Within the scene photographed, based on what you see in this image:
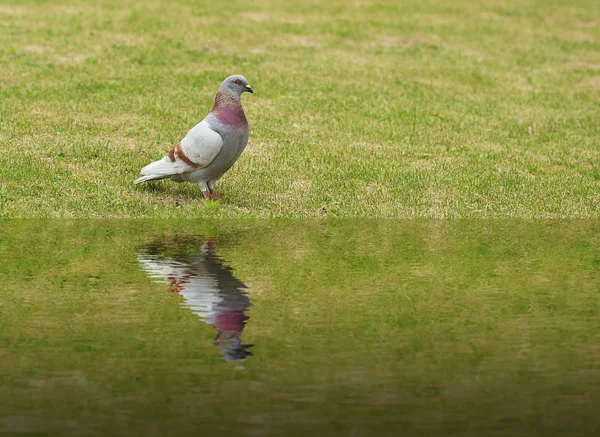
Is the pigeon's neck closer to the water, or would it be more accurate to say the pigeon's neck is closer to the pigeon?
the pigeon

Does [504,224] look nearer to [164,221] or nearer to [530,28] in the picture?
[164,221]

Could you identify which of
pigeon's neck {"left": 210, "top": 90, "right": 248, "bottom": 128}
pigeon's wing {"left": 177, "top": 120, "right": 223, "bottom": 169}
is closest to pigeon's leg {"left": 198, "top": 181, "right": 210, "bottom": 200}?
pigeon's wing {"left": 177, "top": 120, "right": 223, "bottom": 169}

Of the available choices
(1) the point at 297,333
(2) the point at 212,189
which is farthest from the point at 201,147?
(1) the point at 297,333

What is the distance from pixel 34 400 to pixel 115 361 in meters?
0.83

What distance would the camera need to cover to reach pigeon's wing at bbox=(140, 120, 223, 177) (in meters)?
12.7

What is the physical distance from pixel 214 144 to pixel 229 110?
1.69 feet

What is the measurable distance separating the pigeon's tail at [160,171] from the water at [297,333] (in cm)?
158

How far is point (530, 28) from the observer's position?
29.6 meters

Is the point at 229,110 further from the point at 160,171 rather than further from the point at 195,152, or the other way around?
the point at 160,171

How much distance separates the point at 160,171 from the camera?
13258 mm

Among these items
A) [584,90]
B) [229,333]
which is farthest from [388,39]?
[229,333]

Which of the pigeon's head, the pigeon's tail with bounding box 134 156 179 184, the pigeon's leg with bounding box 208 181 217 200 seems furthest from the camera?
the pigeon's leg with bounding box 208 181 217 200

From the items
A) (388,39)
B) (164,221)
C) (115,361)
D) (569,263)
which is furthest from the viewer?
(388,39)

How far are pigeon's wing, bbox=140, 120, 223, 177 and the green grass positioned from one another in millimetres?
520
